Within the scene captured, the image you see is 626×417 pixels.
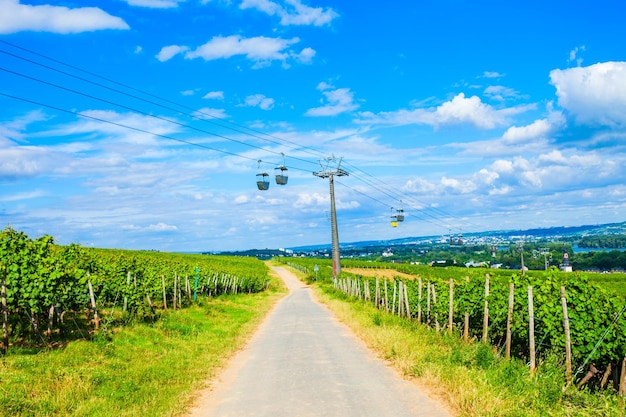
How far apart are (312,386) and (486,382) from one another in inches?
146

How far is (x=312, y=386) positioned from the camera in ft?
34.7

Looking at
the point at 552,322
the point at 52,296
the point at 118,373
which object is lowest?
the point at 118,373

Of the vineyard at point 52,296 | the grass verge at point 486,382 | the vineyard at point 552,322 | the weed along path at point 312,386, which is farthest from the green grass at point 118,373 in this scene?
the vineyard at point 552,322

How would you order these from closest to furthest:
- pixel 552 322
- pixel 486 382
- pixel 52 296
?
pixel 486 382 → pixel 552 322 → pixel 52 296

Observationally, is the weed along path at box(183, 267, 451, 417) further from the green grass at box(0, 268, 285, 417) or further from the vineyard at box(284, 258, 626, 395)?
the vineyard at box(284, 258, 626, 395)

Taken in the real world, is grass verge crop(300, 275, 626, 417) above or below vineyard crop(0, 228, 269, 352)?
below

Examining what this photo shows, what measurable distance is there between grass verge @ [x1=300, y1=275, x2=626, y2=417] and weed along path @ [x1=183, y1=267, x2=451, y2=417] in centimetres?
46

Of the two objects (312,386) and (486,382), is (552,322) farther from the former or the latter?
(312,386)

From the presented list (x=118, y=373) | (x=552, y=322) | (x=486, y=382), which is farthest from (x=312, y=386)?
(x=552, y=322)

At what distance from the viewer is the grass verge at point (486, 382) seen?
8.12 m

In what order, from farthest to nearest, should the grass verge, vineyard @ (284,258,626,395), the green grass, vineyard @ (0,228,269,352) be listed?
vineyard @ (0,228,269,352) → vineyard @ (284,258,626,395) → the green grass → the grass verge

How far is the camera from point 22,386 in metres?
9.38

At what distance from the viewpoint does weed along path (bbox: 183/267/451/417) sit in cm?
876

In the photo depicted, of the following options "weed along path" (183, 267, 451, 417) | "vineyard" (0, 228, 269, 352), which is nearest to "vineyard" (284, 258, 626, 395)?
"weed along path" (183, 267, 451, 417)
